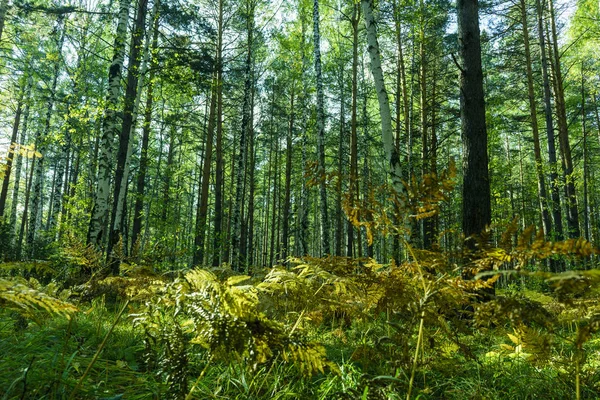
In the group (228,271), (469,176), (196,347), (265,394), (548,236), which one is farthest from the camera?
(548,236)

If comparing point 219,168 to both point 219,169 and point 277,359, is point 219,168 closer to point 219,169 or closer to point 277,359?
point 219,169

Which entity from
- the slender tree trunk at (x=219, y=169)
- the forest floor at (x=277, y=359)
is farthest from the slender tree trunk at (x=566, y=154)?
the slender tree trunk at (x=219, y=169)

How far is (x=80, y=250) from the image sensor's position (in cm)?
238

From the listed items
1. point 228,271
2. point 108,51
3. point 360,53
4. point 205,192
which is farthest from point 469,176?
point 108,51

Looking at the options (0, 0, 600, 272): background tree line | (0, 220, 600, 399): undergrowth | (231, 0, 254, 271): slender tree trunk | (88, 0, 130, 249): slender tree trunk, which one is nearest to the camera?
(0, 220, 600, 399): undergrowth

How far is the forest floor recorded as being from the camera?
127cm

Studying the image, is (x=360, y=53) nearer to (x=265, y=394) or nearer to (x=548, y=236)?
(x=548, y=236)

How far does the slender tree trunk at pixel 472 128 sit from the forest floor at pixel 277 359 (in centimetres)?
196

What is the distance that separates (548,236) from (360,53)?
38.3 feet

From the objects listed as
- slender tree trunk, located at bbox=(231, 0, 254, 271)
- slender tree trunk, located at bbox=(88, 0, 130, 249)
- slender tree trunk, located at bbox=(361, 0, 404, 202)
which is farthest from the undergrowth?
slender tree trunk, located at bbox=(231, 0, 254, 271)

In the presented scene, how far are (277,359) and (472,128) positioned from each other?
4317 millimetres

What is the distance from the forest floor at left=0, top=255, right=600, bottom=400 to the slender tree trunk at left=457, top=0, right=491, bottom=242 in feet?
6.43

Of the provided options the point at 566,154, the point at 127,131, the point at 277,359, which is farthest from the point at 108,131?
the point at 566,154

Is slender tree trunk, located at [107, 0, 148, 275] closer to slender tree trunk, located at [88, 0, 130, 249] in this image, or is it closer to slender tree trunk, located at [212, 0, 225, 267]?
slender tree trunk, located at [88, 0, 130, 249]
